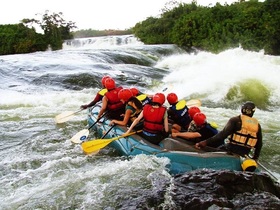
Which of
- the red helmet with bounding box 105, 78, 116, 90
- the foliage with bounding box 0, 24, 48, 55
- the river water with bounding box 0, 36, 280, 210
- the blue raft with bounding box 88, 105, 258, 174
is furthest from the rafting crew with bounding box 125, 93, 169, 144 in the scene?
the foliage with bounding box 0, 24, 48, 55

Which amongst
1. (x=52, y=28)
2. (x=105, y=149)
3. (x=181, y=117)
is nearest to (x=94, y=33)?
(x=52, y=28)

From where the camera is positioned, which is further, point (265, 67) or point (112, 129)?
point (265, 67)

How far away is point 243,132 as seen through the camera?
411 centimetres

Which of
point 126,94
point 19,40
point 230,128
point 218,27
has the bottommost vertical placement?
point 230,128

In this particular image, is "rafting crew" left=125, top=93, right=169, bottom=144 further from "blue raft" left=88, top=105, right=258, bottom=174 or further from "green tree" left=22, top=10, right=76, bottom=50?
"green tree" left=22, top=10, right=76, bottom=50

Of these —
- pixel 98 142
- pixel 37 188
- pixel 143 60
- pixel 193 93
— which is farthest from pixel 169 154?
pixel 143 60

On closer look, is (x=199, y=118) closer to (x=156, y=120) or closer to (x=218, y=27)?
(x=156, y=120)

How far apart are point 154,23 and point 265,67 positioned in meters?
15.7

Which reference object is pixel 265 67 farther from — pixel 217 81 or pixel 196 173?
pixel 196 173

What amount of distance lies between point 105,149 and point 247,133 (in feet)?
8.84

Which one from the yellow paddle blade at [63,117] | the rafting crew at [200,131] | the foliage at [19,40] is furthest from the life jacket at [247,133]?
the foliage at [19,40]

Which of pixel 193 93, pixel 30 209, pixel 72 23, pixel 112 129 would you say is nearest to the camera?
pixel 30 209

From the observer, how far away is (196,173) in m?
3.75

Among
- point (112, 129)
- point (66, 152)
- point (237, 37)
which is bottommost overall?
point (66, 152)
